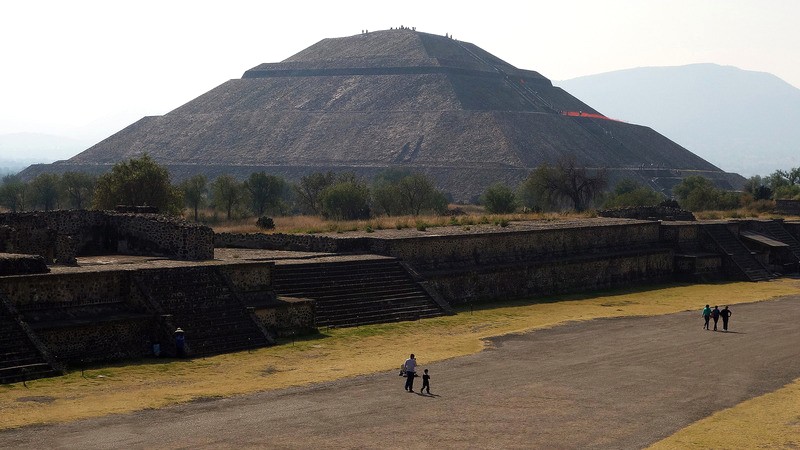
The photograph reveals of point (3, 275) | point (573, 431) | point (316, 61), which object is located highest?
point (316, 61)

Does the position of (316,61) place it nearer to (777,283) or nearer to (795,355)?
(777,283)

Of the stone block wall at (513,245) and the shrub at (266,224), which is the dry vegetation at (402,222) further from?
the stone block wall at (513,245)

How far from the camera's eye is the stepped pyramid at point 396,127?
139250 mm

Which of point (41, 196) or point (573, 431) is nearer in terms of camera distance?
point (573, 431)

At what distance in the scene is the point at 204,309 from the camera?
32.4 metres

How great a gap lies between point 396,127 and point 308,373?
4948 inches

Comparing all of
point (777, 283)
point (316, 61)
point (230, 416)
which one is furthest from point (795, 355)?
point (316, 61)

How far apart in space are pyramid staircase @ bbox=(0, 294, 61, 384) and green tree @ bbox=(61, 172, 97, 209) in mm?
74746

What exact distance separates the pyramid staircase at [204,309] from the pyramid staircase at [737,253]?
3299 centimetres

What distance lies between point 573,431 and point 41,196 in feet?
292

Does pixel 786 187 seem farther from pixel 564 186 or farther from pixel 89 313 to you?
pixel 89 313

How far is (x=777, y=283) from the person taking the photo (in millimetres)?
56531

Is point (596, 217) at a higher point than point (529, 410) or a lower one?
higher

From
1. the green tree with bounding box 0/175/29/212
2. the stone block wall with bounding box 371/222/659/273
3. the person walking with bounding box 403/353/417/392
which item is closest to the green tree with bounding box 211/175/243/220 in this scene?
the green tree with bounding box 0/175/29/212
